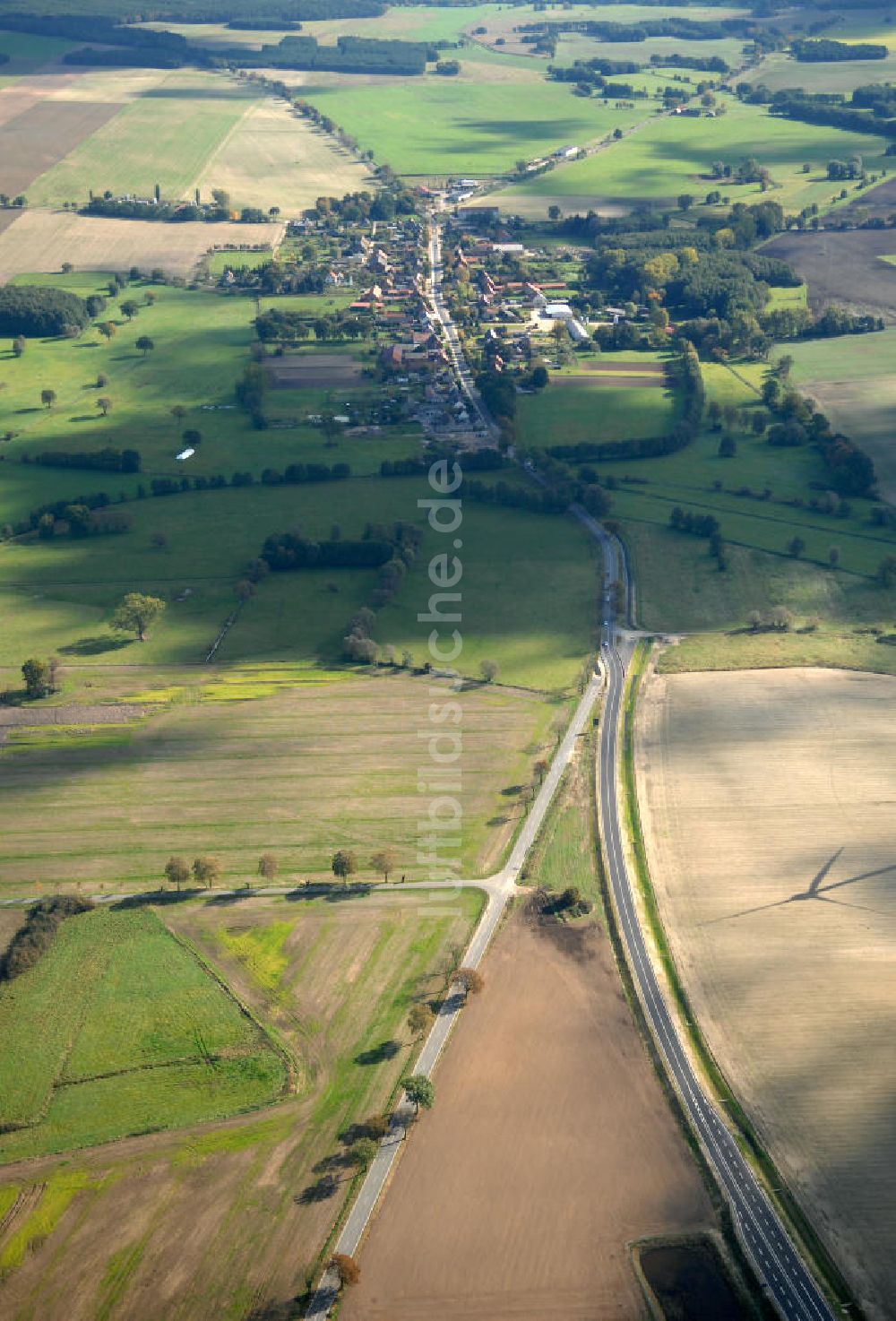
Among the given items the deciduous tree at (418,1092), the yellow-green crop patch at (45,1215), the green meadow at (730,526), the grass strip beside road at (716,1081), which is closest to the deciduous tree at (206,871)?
the deciduous tree at (418,1092)

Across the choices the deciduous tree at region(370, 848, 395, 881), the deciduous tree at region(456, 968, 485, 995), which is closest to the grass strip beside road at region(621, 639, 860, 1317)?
the deciduous tree at region(456, 968, 485, 995)

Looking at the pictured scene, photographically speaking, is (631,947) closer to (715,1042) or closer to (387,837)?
(715,1042)

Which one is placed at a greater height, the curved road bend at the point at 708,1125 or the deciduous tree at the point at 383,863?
the deciduous tree at the point at 383,863

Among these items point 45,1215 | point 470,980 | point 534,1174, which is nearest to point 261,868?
point 470,980

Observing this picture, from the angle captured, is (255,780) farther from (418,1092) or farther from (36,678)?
(418,1092)

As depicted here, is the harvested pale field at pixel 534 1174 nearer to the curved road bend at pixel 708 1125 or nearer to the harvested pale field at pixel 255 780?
the curved road bend at pixel 708 1125

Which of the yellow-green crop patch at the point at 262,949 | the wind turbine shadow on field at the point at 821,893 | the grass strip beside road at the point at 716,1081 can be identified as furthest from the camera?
the wind turbine shadow on field at the point at 821,893

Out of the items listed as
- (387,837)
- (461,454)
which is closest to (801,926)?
(387,837)

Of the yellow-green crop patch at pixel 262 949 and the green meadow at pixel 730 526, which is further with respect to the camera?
the green meadow at pixel 730 526
